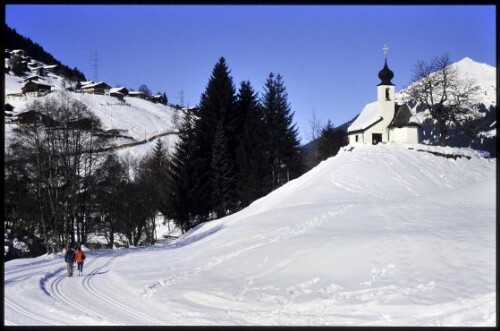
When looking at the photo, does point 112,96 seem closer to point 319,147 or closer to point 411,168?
point 319,147

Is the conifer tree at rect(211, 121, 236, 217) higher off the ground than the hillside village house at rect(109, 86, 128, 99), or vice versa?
the hillside village house at rect(109, 86, 128, 99)

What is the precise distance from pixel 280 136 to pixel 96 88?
302ft

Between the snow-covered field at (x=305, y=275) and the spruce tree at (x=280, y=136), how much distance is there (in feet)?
70.3

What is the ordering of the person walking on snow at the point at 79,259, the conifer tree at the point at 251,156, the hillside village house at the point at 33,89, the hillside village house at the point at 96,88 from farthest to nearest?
the hillside village house at the point at 96,88 < the hillside village house at the point at 33,89 < the conifer tree at the point at 251,156 < the person walking on snow at the point at 79,259

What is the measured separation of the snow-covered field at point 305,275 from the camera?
41.4 feet

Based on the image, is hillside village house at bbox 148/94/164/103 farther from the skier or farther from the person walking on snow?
the skier

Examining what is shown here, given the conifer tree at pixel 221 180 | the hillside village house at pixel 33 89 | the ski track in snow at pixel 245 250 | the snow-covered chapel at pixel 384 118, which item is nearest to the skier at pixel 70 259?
the ski track in snow at pixel 245 250

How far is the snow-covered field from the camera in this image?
12.6m

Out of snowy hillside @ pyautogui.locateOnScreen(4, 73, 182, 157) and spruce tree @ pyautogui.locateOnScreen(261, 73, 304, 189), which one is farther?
snowy hillside @ pyautogui.locateOnScreen(4, 73, 182, 157)

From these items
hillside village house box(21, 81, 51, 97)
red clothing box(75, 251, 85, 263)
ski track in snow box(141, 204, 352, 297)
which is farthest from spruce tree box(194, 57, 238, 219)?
hillside village house box(21, 81, 51, 97)

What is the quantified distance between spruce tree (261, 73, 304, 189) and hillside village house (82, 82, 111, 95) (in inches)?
3377

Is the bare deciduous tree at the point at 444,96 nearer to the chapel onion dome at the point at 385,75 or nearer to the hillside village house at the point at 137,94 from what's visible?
the chapel onion dome at the point at 385,75

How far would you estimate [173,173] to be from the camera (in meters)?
48.1

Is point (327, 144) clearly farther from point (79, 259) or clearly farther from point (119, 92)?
point (119, 92)
